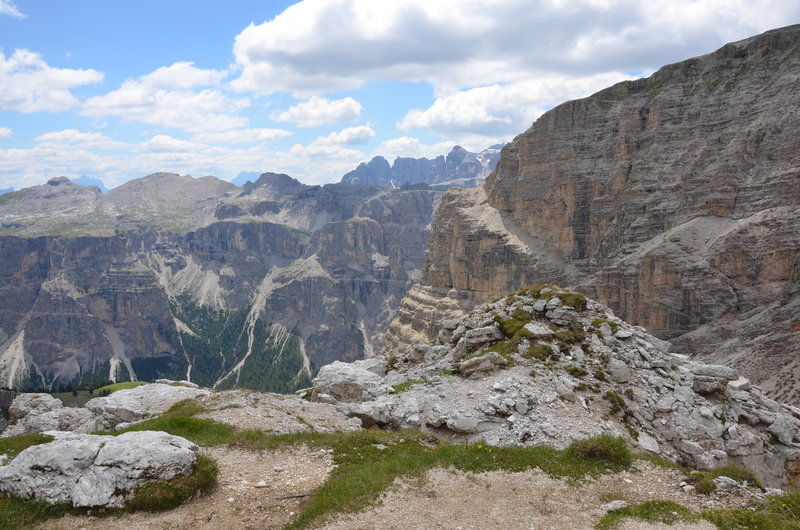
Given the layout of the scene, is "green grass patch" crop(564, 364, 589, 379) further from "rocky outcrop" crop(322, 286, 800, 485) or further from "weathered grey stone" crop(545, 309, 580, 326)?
"weathered grey stone" crop(545, 309, 580, 326)

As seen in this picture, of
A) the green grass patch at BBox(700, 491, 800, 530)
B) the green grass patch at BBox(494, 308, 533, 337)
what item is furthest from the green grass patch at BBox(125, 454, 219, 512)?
the green grass patch at BBox(494, 308, 533, 337)

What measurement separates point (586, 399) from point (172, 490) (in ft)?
68.5

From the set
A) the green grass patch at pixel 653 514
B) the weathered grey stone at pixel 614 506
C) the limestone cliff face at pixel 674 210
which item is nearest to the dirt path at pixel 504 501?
the weathered grey stone at pixel 614 506

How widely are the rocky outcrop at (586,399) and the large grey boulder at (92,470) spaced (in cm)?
1283

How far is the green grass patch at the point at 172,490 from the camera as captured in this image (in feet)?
50.4

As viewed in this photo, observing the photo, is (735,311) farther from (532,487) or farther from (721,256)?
(532,487)

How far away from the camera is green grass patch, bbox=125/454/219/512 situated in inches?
605

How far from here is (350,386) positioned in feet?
112

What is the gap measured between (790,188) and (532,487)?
341 feet

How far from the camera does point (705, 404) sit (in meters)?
26.9

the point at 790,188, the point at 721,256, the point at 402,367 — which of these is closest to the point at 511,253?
the point at 721,256

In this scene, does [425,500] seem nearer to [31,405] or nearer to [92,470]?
[92,470]

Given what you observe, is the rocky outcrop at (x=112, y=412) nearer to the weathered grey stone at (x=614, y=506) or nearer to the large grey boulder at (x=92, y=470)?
the large grey boulder at (x=92, y=470)

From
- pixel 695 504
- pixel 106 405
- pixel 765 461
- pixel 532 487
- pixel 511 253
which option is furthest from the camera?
pixel 511 253
